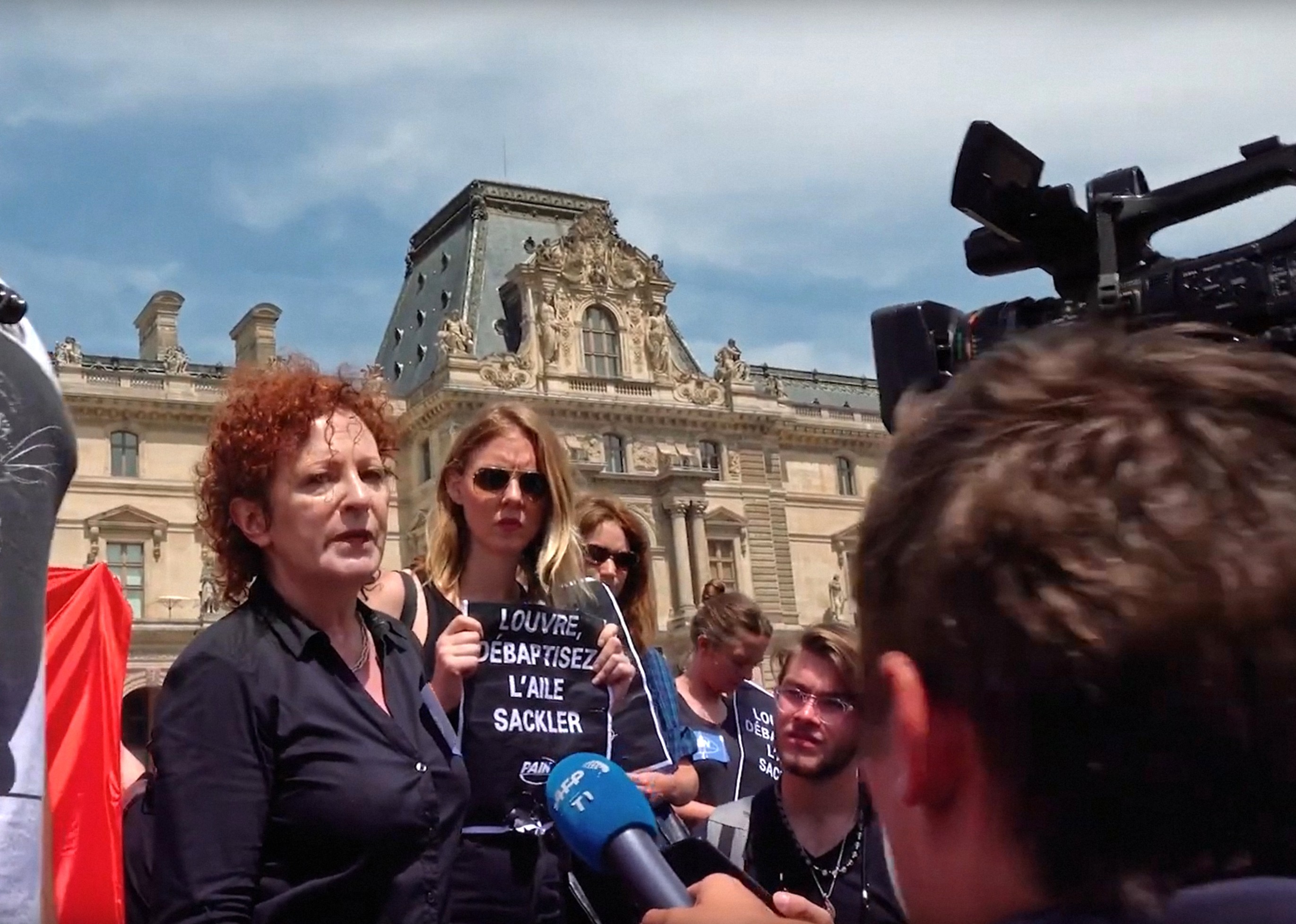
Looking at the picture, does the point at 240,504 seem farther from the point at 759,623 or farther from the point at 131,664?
the point at 131,664

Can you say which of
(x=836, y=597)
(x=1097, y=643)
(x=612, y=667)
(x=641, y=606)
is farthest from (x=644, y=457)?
(x=1097, y=643)

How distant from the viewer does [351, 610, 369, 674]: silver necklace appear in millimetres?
2758

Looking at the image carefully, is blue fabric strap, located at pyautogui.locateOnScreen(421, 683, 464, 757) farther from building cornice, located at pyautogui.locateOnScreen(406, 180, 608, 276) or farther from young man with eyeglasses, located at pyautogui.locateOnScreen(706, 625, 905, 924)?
building cornice, located at pyautogui.locateOnScreen(406, 180, 608, 276)

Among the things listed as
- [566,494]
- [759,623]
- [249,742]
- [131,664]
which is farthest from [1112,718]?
[131,664]

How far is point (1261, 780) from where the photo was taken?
0.91 meters

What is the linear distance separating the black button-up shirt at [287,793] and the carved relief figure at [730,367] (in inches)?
1425

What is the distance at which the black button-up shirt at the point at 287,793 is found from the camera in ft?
7.63

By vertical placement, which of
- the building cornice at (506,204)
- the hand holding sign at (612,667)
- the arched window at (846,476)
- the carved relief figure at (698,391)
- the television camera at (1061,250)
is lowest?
the hand holding sign at (612,667)

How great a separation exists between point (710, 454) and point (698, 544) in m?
3.32

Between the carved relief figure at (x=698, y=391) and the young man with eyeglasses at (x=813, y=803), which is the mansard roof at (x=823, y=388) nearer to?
the carved relief figure at (x=698, y=391)

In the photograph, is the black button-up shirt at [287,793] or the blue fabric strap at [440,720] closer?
the black button-up shirt at [287,793]

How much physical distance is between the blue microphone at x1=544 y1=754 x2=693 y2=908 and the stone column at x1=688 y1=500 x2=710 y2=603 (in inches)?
1336

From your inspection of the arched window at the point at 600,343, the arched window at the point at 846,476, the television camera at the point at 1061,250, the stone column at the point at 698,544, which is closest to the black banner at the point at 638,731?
the television camera at the point at 1061,250

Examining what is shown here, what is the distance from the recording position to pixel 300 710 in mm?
2518
